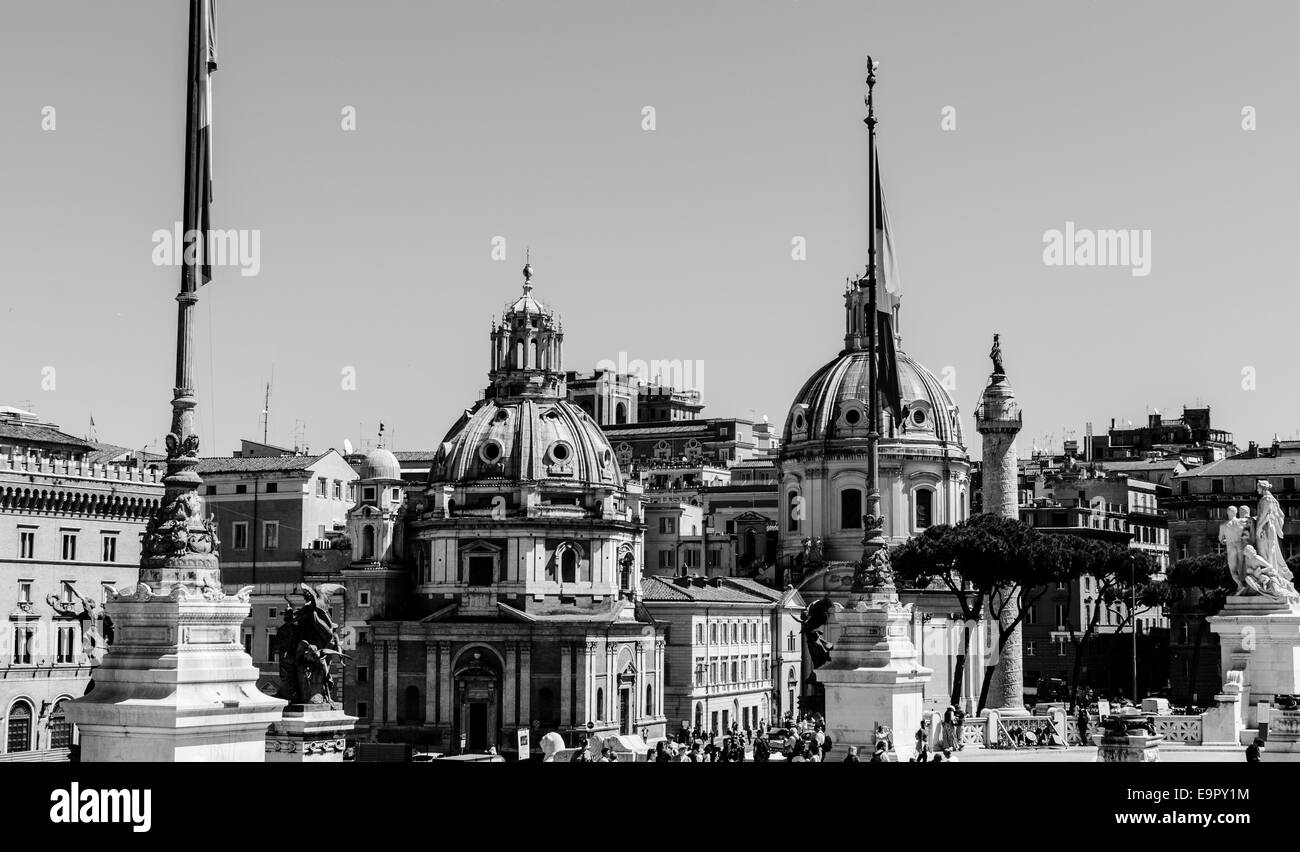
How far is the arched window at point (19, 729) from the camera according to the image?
75875mm

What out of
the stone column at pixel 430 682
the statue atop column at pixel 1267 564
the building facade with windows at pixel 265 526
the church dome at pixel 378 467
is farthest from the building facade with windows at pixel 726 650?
the statue atop column at pixel 1267 564

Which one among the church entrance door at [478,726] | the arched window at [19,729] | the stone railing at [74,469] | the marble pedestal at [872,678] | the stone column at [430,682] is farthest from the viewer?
the stone column at [430,682]

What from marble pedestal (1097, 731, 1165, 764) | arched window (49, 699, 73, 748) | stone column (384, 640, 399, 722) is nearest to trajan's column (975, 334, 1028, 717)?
stone column (384, 640, 399, 722)

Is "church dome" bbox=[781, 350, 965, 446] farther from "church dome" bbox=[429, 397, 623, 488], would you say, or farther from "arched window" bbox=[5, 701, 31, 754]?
"arched window" bbox=[5, 701, 31, 754]

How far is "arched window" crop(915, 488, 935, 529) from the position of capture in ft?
380

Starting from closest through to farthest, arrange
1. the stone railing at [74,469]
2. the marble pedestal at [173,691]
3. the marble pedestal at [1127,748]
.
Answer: the marble pedestal at [173,691], the marble pedestal at [1127,748], the stone railing at [74,469]

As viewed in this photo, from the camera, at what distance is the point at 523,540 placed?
107m

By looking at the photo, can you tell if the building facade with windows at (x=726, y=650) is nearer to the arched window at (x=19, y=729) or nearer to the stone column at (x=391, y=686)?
the stone column at (x=391, y=686)

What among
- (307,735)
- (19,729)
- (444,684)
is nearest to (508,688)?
(444,684)

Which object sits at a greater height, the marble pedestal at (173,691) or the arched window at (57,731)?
the marble pedestal at (173,691)

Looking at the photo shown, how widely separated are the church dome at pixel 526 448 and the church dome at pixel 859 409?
12960 mm

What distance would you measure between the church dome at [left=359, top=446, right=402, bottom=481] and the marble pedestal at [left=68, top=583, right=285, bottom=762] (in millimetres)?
92213
